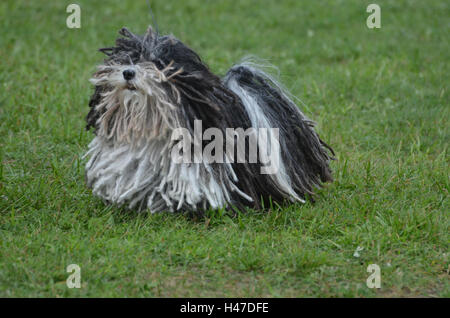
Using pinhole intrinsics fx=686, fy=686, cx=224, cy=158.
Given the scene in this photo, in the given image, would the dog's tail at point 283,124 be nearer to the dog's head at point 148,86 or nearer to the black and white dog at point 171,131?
the black and white dog at point 171,131

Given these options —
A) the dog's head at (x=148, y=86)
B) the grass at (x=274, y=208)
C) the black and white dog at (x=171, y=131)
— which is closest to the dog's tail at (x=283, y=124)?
the black and white dog at (x=171, y=131)

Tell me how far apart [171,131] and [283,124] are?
92 cm

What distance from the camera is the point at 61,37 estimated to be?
9188 mm

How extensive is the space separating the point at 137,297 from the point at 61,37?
599cm

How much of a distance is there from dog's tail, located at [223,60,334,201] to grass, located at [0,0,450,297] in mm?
214

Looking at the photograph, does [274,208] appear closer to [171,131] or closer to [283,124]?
[283,124]

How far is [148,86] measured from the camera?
4430 millimetres

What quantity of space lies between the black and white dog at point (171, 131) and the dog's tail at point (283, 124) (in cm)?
1

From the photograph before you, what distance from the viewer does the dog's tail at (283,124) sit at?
4895 mm

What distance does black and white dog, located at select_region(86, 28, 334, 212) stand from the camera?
14.8ft

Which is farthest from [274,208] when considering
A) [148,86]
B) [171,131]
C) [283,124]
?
[148,86]

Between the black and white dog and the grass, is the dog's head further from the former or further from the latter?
the grass

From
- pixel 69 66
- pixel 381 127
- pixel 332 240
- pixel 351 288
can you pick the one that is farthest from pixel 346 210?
pixel 69 66
